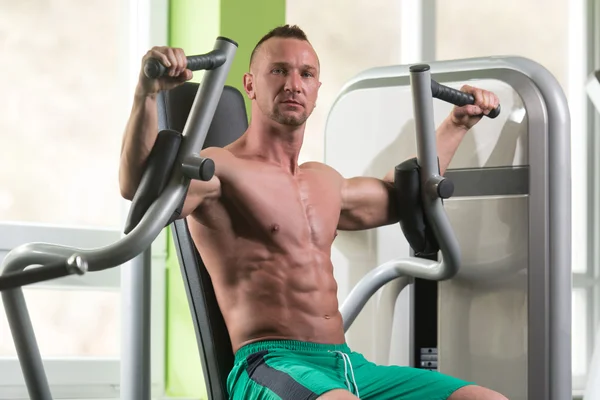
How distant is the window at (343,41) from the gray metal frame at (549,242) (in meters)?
2.26

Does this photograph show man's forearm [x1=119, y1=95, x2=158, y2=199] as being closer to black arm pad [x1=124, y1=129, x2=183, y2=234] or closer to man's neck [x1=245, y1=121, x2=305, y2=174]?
black arm pad [x1=124, y1=129, x2=183, y2=234]

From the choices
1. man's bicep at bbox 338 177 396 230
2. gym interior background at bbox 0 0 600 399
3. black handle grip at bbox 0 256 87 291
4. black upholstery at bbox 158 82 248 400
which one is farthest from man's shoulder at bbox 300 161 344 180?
gym interior background at bbox 0 0 600 399

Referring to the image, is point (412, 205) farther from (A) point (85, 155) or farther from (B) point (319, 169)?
(A) point (85, 155)

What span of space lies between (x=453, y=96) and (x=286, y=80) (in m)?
0.38

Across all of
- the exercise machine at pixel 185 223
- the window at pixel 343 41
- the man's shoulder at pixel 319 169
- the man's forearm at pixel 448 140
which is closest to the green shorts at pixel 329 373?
the exercise machine at pixel 185 223

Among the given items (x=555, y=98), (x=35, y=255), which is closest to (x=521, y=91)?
(x=555, y=98)

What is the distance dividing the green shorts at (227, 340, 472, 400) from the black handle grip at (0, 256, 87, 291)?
0.46 m

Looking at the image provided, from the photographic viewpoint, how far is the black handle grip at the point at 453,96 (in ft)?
6.11

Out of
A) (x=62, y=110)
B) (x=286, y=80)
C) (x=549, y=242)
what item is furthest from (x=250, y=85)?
(x=62, y=110)

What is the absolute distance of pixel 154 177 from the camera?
4.90 feet

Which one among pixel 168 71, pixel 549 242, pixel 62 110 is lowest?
pixel 549 242

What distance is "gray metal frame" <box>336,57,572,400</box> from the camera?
2033 mm

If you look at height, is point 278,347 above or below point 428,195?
below

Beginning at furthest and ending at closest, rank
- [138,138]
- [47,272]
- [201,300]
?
[201,300] < [138,138] < [47,272]
